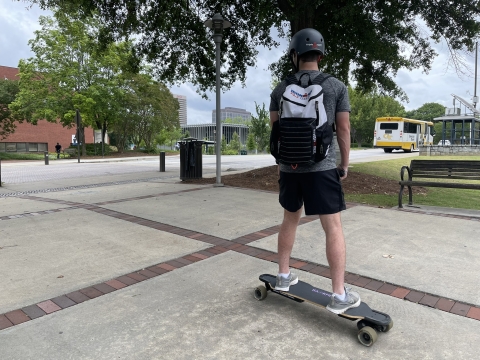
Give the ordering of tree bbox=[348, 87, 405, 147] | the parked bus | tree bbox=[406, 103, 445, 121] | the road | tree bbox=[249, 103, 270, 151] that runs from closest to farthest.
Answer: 1. the road
2. the parked bus
3. tree bbox=[249, 103, 270, 151]
4. tree bbox=[348, 87, 405, 147]
5. tree bbox=[406, 103, 445, 121]

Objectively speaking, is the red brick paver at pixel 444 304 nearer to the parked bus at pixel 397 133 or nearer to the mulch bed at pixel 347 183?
the mulch bed at pixel 347 183

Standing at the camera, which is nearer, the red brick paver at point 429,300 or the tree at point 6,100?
the red brick paver at point 429,300

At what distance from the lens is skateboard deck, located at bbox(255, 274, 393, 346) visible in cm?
232

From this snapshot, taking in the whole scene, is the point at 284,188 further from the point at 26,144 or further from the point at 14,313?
the point at 26,144

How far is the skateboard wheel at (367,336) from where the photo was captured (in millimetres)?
2262

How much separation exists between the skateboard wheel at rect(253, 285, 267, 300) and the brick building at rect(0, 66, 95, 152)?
48574 millimetres

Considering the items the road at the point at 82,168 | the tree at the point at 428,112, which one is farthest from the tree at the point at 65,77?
the tree at the point at 428,112

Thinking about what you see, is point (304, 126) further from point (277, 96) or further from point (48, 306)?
point (48, 306)

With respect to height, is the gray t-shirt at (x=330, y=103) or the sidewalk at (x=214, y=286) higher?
the gray t-shirt at (x=330, y=103)

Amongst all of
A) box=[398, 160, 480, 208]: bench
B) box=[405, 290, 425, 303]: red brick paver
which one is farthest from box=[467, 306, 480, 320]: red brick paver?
box=[398, 160, 480, 208]: bench

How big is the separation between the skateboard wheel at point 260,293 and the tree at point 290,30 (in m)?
7.04

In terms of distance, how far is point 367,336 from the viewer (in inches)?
90.0

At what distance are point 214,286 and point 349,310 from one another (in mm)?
1239

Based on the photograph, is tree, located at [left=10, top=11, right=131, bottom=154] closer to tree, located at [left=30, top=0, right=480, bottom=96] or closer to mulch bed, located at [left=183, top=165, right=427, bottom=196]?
tree, located at [left=30, top=0, right=480, bottom=96]
